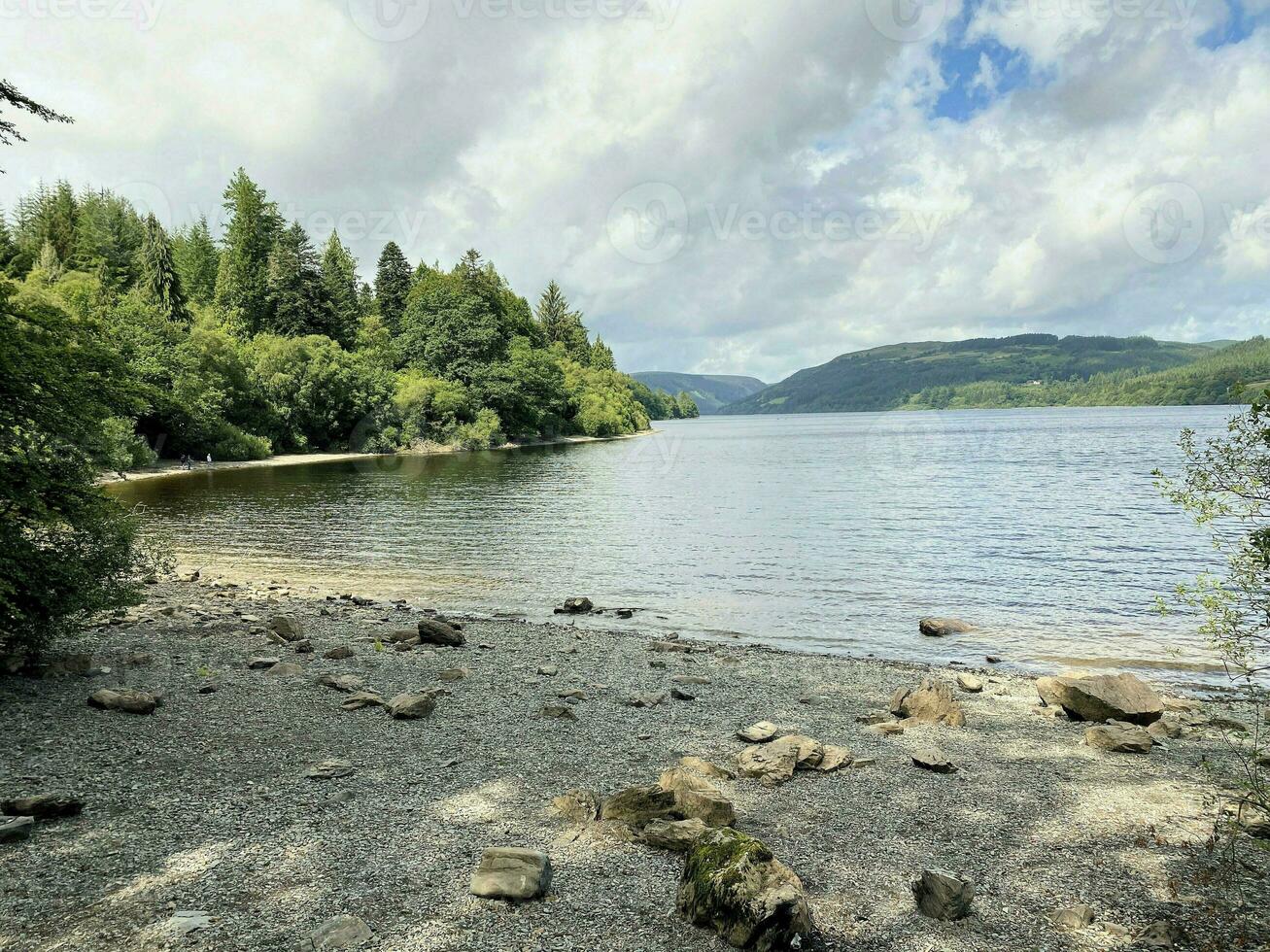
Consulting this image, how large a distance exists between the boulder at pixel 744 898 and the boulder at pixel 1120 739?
701 centimetres

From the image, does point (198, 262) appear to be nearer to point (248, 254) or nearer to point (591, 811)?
point (248, 254)

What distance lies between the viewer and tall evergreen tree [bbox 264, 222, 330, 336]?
10412 cm

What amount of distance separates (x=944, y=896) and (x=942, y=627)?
1452 centimetres

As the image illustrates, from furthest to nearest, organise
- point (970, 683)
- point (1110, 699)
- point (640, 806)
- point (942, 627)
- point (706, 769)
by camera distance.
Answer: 1. point (942, 627)
2. point (970, 683)
3. point (1110, 699)
4. point (706, 769)
5. point (640, 806)

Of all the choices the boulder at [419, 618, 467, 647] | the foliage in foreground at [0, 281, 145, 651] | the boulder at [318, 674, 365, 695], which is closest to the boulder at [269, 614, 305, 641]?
the boulder at [419, 618, 467, 647]

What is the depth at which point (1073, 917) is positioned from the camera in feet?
20.0

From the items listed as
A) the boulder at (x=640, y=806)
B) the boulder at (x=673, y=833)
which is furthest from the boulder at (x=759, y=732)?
Result: the boulder at (x=673, y=833)

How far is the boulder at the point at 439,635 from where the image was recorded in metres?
16.4

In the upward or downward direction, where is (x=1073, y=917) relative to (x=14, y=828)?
downward

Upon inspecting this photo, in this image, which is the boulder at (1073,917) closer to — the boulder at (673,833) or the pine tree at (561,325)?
the boulder at (673,833)

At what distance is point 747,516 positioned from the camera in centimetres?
4197

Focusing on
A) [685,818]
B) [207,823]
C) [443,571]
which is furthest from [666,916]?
[443,571]

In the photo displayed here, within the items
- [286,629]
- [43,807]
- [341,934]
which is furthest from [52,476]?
[341,934]

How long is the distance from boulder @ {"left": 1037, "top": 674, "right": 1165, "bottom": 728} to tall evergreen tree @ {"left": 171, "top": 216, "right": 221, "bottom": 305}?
133 meters
